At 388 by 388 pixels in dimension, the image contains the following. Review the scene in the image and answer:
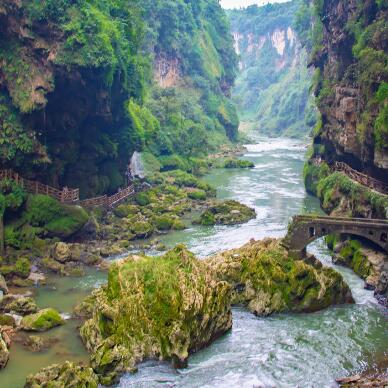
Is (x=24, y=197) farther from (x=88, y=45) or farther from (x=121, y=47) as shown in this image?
(x=121, y=47)

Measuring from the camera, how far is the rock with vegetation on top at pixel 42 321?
33094mm

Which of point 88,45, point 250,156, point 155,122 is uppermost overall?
point 88,45

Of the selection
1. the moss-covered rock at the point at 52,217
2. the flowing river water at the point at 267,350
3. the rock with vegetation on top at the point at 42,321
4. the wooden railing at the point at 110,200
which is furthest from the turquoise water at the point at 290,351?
the wooden railing at the point at 110,200

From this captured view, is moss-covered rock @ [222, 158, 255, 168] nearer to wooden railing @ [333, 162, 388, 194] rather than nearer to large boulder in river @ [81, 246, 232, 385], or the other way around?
wooden railing @ [333, 162, 388, 194]

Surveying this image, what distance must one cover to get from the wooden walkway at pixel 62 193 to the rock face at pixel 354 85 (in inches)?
946

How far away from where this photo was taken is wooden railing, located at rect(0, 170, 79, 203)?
49.2 m

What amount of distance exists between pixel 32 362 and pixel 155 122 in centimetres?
6299

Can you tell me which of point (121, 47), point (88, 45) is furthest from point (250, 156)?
point (88, 45)

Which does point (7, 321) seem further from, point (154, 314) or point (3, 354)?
point (154, 314)

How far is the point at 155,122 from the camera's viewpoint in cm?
8962

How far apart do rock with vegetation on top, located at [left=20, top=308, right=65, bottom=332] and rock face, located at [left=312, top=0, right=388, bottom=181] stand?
25.3 meters

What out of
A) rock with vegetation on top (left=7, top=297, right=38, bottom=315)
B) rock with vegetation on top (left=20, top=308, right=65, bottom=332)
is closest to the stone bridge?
rock with vegetation on top (left=20, top=308, right=65, bottom=332)

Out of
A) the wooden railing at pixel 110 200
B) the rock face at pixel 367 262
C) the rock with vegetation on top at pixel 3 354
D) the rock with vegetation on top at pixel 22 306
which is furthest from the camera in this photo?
the wooden railing at pixel 110 200

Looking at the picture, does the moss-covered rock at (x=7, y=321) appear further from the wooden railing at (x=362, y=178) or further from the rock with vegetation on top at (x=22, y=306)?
the wooden railing at (x=362, y=178)
